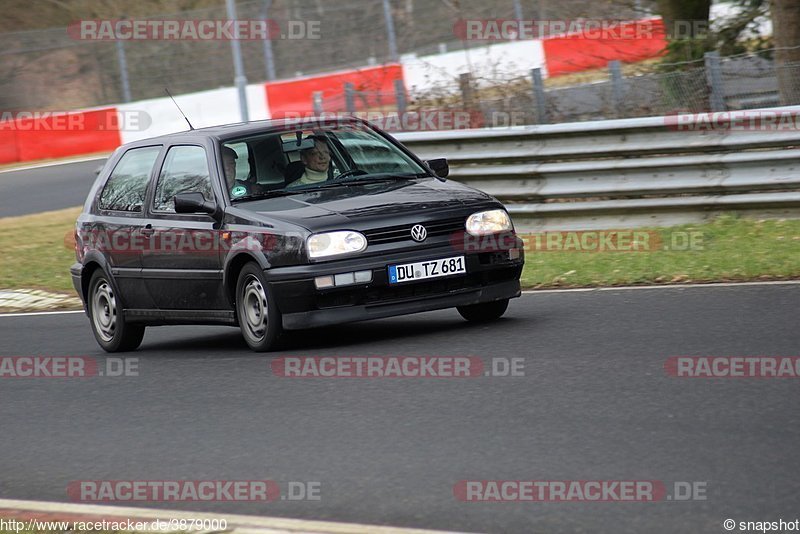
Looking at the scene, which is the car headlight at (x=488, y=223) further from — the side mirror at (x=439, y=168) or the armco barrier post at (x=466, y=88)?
the armco barrier post at (x=466, y=88)

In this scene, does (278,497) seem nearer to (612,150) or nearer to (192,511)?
(192,511)

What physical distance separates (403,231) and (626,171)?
16.7 ft

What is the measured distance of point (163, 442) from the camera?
687cm

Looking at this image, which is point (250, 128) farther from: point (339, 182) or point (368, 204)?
point (368, 204)

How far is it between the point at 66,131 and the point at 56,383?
23.9 meters

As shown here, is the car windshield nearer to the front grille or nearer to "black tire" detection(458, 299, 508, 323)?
the front grille

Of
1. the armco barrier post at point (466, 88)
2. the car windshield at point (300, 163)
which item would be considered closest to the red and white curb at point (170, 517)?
the car windshield at point (300, 163)

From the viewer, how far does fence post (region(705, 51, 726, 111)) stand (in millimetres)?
14070

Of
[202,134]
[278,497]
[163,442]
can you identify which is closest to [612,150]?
[202,134]

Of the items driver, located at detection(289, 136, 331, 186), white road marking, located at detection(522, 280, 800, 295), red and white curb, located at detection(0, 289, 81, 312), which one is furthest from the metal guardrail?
red and white curb, located at detection(0, 289, 81, 312)
